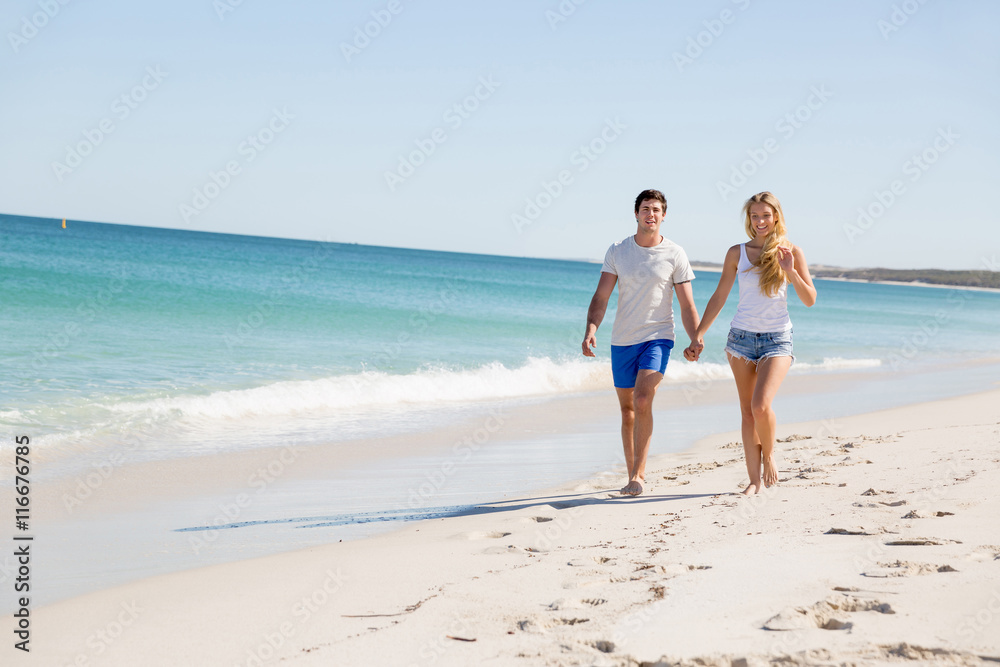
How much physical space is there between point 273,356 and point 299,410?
366 centimetres

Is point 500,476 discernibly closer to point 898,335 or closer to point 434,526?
point 434,526

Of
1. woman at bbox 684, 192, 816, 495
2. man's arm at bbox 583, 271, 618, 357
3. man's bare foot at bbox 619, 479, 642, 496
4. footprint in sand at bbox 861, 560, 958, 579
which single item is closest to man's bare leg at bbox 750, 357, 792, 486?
woman at bbox 684, 192, 816, 495

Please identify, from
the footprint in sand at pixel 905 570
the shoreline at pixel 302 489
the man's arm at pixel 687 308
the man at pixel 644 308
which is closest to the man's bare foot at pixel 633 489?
the man at pixel 644 308

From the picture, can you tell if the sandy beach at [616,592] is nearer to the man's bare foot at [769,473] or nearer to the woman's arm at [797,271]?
the man's bare foot at [769,473]

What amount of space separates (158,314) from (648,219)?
14833 millimetres

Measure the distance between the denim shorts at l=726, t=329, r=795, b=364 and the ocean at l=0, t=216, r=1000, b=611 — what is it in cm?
154

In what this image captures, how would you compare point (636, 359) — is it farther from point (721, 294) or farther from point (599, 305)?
point (721, 294)

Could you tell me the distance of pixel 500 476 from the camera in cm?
610

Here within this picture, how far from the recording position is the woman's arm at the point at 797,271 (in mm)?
4480

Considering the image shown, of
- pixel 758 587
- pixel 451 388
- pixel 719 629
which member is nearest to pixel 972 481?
pixel 758 587

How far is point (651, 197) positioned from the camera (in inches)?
198

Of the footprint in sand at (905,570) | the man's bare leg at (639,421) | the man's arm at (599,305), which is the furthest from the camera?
the man's arm at (599,305)

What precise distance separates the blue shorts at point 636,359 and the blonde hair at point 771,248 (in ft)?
2.61

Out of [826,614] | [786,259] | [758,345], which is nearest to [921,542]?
[826,614]
